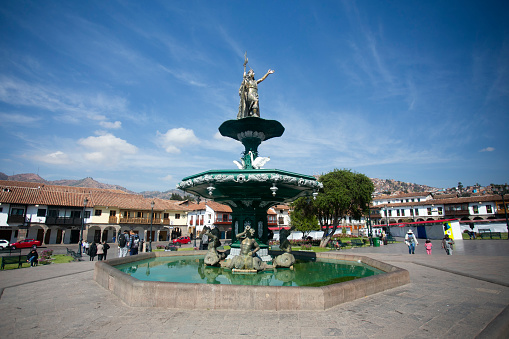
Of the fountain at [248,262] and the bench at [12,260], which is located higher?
the fountain at [248,262]

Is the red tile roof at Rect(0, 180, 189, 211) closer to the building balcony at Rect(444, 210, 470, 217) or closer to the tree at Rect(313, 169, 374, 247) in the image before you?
the tree at Rect(313, 169, 374, 247)

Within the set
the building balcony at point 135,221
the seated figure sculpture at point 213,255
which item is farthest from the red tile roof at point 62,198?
the seated figure sculpture at point 213,255

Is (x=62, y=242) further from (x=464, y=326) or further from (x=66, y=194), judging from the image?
(x=464, y=326)

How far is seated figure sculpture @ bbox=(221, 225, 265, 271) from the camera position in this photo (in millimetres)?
8633

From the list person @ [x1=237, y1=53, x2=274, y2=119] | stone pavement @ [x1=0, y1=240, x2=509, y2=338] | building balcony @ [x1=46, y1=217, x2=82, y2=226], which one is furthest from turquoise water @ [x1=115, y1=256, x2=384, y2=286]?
building balcony @ [x1=46, y1=217, x2=82, y2=226]

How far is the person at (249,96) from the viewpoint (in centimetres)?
1105

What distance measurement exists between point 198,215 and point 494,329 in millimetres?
56825

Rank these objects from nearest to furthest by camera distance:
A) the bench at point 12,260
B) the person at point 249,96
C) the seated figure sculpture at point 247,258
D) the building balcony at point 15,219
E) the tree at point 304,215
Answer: the seated figure sculpture at point 247,258 < the person at point 249,96 < the bench at point 12,260 < the tree at point 304,215 < the building balcony at point 15,219

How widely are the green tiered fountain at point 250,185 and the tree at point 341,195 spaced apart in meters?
21.5

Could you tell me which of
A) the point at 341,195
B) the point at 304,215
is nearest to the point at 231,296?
the point at 341,195

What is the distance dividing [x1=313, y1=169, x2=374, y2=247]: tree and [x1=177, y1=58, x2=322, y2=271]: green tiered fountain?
21.5 m

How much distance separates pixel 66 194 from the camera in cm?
4331

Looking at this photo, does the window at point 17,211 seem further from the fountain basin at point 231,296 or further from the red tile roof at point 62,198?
the fountain basin at point 231,296

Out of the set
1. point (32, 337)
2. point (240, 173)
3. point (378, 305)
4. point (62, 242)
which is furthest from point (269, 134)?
point (62, 242)
